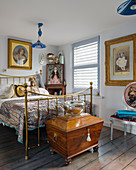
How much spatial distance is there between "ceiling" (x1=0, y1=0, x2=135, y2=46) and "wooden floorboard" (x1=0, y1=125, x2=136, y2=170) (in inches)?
99.8

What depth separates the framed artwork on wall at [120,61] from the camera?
334 centimetres

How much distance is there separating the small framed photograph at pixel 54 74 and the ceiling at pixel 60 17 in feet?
3.97

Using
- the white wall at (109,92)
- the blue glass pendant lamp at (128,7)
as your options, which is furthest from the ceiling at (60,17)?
the blue glass pendant lamp at (128,7)

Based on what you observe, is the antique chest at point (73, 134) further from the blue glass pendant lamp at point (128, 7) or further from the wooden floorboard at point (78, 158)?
the blue glass pendant lamp at point (128, 7)

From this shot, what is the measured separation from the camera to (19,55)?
15.2 feet

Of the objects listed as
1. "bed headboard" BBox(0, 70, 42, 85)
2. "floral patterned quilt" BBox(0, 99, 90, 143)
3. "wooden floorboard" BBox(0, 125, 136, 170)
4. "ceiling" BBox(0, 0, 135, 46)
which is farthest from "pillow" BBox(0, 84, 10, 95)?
"ceiling" BBox(0, 0, 135, 46)

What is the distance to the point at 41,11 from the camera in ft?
9.20

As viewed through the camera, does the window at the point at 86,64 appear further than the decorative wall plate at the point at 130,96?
Yes

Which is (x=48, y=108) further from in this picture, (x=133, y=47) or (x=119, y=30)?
(x=119, y=30)

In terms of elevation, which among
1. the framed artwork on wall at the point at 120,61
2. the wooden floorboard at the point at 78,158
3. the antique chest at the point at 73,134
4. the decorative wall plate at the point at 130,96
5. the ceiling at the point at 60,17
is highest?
the ceiling at the point at 60,17

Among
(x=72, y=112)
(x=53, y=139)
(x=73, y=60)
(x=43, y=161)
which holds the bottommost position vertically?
(x=43, y=161)

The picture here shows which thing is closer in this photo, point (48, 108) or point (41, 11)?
point (48, 108)

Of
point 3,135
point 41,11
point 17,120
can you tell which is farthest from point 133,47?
point 3,135

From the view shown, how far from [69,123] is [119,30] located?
2.71 metres
